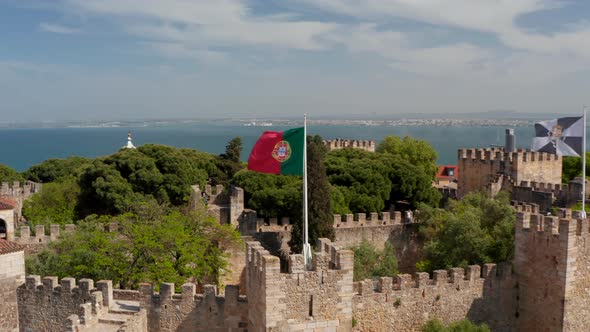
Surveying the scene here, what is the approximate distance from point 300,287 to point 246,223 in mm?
14675

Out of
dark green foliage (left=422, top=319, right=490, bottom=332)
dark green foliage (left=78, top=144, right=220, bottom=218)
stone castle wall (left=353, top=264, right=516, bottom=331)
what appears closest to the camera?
dark green foliage (left=422, top=319, right=490, bottom=332)

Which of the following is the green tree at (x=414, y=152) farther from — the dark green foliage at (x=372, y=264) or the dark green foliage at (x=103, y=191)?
the dark green foliage at (x=372, y=264)

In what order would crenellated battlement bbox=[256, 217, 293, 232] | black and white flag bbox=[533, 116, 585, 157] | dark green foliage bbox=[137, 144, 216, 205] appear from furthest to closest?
dark green foliage bbox=[137, 144, 216, 205], crenellated battlement bbox=[256, 217, 293, 232], black and white flag bbox=[533, 116, 585, 157]

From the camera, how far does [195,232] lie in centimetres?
2112

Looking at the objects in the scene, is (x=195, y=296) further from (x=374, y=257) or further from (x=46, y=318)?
(x=374, y=257)

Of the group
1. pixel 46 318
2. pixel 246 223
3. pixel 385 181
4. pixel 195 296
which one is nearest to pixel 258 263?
pixel 195 296

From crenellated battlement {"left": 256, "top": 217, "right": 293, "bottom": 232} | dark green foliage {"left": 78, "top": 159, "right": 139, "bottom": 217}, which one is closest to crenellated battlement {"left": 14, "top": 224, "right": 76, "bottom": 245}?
dark green foliage {"left": 78, "top": 159, "right": 139, "bottom": 217}

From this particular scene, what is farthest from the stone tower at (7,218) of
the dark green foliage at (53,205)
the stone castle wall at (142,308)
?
the dark green foliage at (53,205)

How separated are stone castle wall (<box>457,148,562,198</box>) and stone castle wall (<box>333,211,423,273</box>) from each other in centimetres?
616

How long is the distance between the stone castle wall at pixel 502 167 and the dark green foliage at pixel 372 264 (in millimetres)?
10895

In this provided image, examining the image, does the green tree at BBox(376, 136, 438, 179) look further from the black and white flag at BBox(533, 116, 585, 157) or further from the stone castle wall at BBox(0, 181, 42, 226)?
the black and white flag at BBox(533, 116, 585, 157)

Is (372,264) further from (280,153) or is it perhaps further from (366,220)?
(280,153)

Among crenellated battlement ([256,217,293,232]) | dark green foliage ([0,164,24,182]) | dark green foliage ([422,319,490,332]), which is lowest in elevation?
dark green foliage ([422,319,490,332])

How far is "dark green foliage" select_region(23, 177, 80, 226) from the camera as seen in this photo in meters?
30.3
